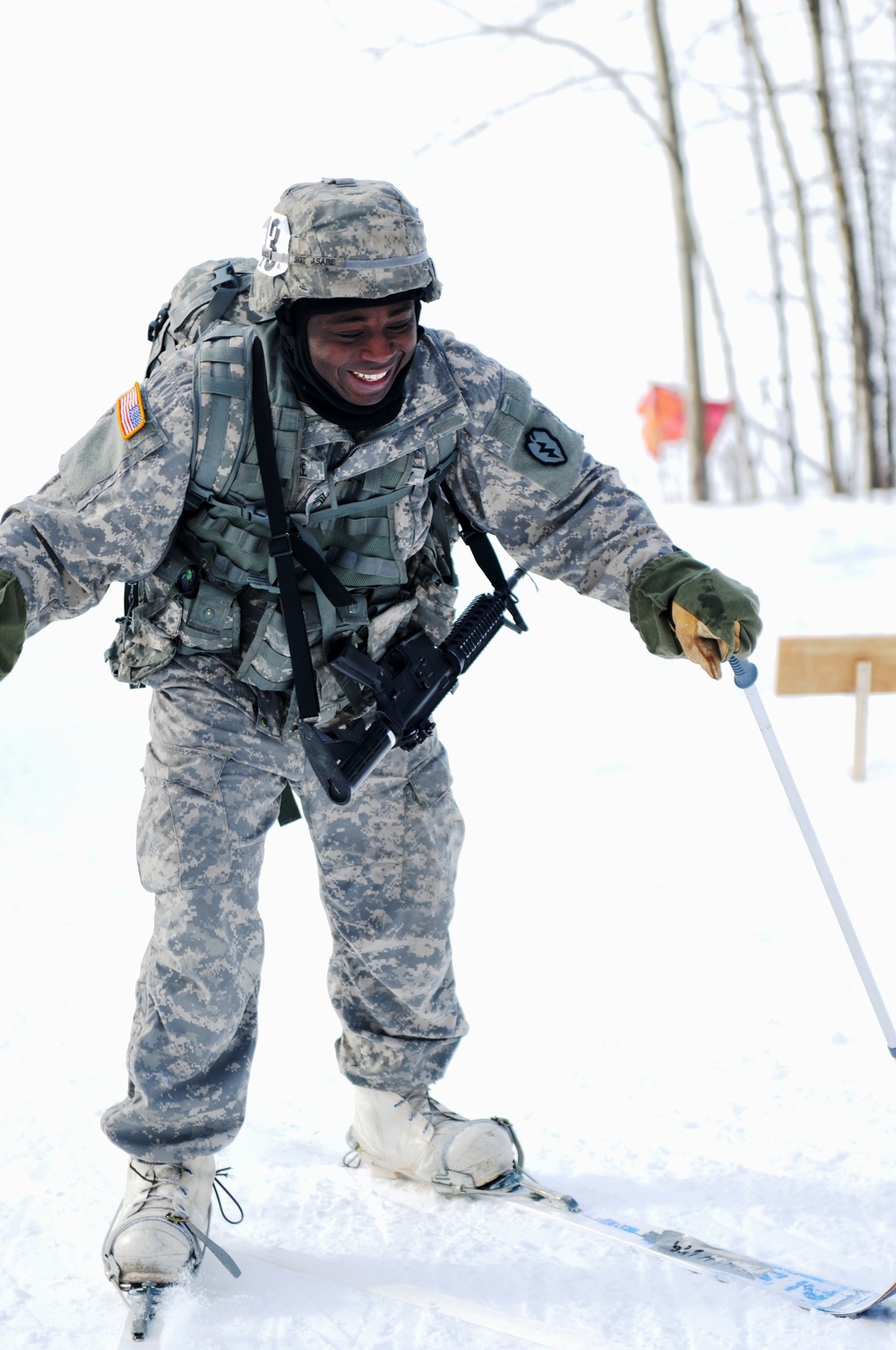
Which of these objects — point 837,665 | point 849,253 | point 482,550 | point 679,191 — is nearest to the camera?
point 482,550

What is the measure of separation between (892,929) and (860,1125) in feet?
3.48

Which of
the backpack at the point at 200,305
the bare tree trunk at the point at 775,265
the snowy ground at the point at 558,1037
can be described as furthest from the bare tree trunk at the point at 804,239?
the backpack at the point at 200,305

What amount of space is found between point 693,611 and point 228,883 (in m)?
0.99

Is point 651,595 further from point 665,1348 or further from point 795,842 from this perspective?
point 795,842

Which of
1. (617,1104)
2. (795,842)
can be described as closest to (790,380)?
(795,842)

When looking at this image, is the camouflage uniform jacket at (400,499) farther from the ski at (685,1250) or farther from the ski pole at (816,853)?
the ski at (685,1250)

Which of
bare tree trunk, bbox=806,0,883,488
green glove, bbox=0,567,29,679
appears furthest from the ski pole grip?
bare tree trunk, bbox=806,0,883,488

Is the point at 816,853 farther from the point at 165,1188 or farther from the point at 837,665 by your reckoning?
the point at 837,665

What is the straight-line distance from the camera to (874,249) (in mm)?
20219

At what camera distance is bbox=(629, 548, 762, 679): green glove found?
233 centimetres

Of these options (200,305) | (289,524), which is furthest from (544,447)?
(200,305)

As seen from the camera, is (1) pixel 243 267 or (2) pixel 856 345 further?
(2) pixel 856 345

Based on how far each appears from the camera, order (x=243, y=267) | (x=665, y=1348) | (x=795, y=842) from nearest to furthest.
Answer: (x=665, y=1348) < (x=243, y=267) < (x=795, y=842)

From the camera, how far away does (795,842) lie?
4.62 metres
